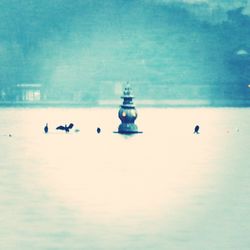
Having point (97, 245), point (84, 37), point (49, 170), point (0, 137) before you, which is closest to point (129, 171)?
point (49, 170)

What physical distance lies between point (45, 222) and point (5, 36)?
150 meters

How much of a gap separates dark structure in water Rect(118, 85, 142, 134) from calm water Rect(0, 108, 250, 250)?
349 inches

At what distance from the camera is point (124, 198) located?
13.1 m

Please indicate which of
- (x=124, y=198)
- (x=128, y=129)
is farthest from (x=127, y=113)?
(x=124, y=198)

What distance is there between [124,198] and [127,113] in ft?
68.6

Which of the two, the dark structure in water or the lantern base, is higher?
the dark structure in water

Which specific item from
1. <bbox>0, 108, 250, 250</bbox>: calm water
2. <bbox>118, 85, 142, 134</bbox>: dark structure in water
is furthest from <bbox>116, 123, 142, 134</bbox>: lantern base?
<bbox>0, 108, 250, 250</bbox>: calm water

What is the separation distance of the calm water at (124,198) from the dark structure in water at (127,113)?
8.87m

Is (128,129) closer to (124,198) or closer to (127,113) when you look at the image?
(127,113)

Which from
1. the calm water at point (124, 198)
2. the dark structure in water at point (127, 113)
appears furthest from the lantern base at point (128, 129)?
the calm water at point (124, 198)

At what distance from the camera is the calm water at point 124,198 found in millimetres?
9680

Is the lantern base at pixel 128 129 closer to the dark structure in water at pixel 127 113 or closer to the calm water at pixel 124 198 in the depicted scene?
the dark structure in water at pixel 127 113

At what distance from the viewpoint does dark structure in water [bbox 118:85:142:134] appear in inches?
1326

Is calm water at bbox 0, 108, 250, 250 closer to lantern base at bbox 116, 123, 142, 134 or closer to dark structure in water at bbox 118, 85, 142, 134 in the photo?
dark structure in water at bbox 118, 85, 142, 134
